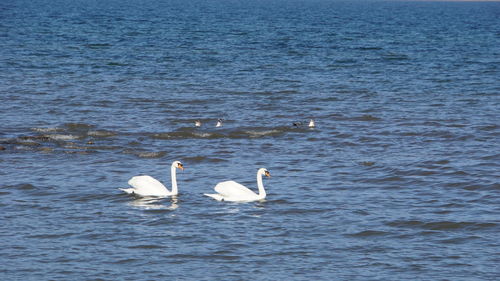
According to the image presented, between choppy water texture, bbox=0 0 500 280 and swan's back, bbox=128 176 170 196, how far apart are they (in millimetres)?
334

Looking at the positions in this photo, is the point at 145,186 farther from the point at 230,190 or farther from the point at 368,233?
the point at 368,233

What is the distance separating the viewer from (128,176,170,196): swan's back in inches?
717

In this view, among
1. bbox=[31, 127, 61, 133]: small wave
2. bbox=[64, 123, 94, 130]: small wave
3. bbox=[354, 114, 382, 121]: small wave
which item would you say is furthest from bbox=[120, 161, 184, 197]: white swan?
bbox=[354, 114, 382, 121]: small wave

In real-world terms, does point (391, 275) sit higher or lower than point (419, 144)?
lower

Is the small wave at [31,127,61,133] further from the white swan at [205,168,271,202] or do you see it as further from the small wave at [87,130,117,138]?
the white swan at [205,168,271,202]

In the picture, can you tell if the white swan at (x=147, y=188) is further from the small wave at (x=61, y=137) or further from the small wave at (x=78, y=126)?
the small wave at (x=78, y=126)

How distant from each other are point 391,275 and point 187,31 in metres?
63.1

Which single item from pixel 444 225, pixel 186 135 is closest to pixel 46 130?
pixel 186 135

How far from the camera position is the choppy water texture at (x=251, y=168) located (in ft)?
46.4

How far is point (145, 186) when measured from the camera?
59.7ft

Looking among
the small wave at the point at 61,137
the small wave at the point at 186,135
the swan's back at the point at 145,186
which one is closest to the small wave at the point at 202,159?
the small wave at the point at 186,135

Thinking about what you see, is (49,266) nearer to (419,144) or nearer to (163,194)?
(163,194)

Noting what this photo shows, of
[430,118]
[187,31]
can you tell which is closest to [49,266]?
[430,118]

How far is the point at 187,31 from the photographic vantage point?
74.9 m
